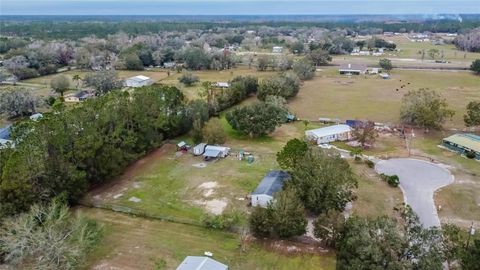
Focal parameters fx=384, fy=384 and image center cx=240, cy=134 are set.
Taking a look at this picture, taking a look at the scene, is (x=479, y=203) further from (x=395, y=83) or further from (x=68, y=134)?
(x=395, y=83)

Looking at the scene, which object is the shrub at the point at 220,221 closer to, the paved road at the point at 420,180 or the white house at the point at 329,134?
the paved road at the point at 420,180

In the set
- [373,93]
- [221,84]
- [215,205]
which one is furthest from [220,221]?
[373,93]

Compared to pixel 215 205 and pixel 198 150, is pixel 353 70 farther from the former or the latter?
pixel 215 205

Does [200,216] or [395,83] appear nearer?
[200,216]

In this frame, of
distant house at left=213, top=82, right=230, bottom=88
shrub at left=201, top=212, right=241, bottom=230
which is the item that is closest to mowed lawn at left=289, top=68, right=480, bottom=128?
distant house at left=213, top=82, right=230, bottom=88

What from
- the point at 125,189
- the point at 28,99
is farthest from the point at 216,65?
the point at 125,189

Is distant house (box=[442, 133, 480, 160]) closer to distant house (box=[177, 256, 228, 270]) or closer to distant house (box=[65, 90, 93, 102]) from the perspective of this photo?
distant house (box=[177, 256, 228, 270])
